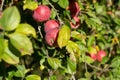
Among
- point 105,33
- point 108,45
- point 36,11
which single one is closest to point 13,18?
point 36,11

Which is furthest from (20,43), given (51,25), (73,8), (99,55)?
(99,55)

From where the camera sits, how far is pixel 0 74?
1418 mm

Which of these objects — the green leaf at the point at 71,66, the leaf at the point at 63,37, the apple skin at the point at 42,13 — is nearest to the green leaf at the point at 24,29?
the leaf at the point at 63,37

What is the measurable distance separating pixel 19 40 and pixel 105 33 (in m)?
1.23

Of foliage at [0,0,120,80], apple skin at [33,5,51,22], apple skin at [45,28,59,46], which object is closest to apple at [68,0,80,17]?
foliage at [0,0,120,80]

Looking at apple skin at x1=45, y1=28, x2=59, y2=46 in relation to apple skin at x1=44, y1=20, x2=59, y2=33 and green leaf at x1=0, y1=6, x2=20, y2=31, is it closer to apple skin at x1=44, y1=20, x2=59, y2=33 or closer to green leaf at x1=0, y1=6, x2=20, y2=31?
apple skin at x1=44, y1=20, x2=59, y2=33

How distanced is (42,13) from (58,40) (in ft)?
0.65

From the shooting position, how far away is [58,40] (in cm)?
112

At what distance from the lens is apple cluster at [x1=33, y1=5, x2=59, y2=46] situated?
3.84ft

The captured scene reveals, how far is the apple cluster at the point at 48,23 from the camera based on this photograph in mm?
1170

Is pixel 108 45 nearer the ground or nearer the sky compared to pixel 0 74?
nearer the ground

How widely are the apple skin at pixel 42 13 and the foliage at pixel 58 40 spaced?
0.8 inches

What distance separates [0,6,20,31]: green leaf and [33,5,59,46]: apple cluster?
0.85 feet

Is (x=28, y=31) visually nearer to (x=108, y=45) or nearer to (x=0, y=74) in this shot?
(x=0, y=74)
